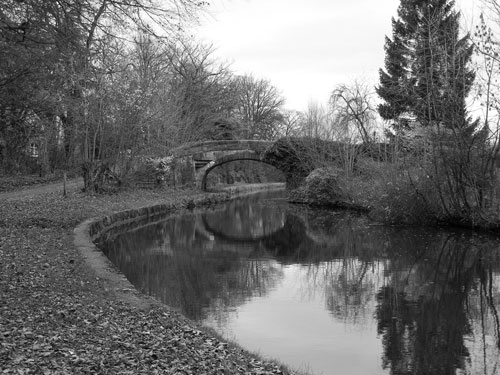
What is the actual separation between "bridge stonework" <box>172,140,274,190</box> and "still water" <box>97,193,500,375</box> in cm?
1474

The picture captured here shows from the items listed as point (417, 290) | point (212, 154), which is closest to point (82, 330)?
point (417, 290)

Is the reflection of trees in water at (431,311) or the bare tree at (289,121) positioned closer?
the reflection of trees in water at (431,311)

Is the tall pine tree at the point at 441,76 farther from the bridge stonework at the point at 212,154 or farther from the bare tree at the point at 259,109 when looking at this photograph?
the bare tree at the point at 259,109

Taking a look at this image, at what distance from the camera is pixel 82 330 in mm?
5453

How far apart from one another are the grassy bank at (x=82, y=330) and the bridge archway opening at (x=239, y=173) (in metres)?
26.1

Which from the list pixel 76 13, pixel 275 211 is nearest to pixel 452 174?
pixel 275 211

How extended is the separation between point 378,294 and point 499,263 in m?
4.22

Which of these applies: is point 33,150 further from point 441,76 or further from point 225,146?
point 441,76

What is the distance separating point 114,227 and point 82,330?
12242 mm

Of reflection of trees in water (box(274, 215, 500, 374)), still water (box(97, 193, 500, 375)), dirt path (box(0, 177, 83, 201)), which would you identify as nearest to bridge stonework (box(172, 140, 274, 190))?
dirt path (box(0, 177, 83, 201))

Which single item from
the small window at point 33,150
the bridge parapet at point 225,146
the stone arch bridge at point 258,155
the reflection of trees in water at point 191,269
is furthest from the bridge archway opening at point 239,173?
the reflection of trees in water at point 191,269

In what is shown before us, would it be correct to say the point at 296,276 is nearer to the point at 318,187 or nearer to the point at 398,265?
the point at 398,265

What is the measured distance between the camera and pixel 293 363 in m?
6.39

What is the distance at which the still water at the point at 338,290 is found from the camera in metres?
6.88
